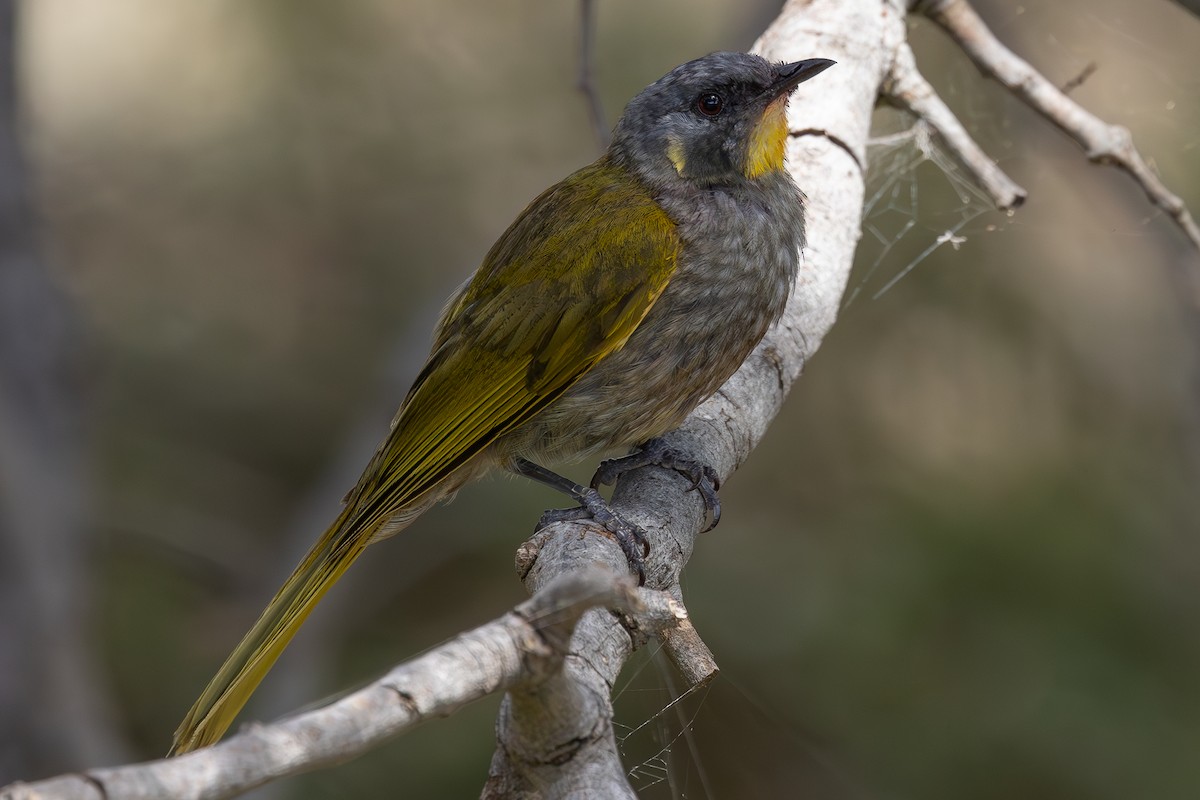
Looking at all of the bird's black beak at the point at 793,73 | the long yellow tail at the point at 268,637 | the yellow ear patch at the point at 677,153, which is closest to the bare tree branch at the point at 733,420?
the bird's black beak at the point at 793,73

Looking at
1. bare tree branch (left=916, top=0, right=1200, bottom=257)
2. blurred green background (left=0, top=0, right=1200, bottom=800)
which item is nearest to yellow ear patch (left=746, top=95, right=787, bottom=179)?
bare tree branch (left=916, top=0, right=1200, bottom=257)

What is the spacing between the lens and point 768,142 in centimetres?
314

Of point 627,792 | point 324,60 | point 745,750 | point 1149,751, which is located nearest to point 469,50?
point 324,60

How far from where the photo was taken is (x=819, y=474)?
5266 mm

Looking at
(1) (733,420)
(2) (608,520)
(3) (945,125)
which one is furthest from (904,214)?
(2) (608,520)

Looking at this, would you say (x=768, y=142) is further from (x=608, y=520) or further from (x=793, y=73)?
(x=608, y=520)

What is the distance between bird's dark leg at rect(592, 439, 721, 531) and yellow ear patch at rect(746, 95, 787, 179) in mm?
755

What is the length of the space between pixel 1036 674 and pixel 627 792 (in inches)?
124

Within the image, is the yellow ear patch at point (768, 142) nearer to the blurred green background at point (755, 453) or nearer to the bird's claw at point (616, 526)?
the bird's claw at point (616, 526)

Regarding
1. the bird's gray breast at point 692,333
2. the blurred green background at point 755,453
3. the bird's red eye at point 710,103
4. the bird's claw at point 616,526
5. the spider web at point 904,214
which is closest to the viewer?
the bird's claw at point 616,526

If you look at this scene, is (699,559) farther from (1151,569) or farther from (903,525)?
(1151,569)

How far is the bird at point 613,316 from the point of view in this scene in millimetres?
2816

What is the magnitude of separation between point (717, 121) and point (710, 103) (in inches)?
2.6

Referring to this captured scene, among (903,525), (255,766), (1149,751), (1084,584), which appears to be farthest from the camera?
(903,525)
